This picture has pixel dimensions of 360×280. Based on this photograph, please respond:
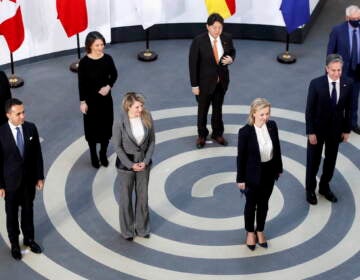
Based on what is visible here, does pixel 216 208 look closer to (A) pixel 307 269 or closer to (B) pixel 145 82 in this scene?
(A) pixel 307 269

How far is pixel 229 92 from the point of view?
10.9 m

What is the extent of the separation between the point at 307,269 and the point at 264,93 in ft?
13.5

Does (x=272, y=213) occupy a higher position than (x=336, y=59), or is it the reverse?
(x=336, y=59)

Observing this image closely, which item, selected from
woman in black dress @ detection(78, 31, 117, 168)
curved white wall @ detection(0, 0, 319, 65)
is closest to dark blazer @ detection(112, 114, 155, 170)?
woman in black dress @ detection(78, 31, 117, 168)

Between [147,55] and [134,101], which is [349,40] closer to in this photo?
[134,101]

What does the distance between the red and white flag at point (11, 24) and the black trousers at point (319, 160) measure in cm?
486

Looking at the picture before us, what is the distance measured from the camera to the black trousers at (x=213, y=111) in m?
9.24

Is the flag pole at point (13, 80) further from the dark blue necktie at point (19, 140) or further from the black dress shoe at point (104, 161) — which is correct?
the dark blue necktie at point (19, 140)

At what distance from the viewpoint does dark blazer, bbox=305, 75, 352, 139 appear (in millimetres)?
7750

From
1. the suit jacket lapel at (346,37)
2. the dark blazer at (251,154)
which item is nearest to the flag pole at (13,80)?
the suit jacket lapel at (346,37)

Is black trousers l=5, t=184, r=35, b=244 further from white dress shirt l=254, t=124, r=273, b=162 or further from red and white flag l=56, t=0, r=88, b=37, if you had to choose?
red and white flag l=56, t=0, r=88, b=37

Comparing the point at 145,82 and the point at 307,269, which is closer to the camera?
the point at 307,269

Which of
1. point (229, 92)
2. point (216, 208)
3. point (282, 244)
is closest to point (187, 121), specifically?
point (229, 92)

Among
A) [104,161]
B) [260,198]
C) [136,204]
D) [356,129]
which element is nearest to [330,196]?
[260,198]
